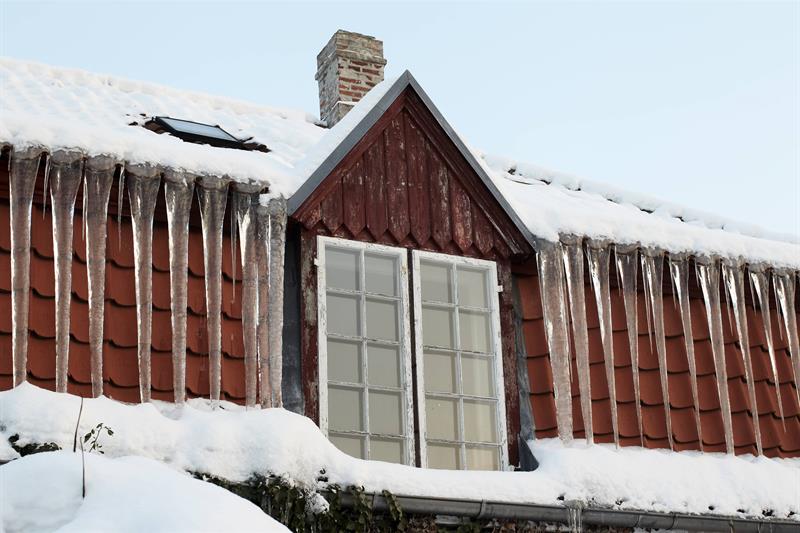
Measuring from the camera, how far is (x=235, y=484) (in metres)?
7.43

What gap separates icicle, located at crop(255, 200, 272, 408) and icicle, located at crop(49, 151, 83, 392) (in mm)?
1221

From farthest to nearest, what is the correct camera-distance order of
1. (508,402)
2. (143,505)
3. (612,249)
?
(612,249), (508,402), (143,505)

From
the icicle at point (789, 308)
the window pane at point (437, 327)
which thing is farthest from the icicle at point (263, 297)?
the icicle at point (789, 308)

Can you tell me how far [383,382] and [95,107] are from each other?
3.53 metres

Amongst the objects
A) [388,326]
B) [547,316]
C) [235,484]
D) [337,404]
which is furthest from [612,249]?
[235,484]

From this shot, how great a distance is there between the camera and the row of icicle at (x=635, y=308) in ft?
30.6

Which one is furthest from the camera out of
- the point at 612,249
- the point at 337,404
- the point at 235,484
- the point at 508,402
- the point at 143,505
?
the point at 612,249

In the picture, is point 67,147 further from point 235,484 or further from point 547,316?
point 547,316

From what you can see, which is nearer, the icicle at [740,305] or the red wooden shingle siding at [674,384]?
the red wooden shingle siding at [674,384]

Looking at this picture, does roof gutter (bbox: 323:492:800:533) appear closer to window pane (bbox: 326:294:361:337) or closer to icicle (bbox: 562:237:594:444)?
icicle (bbox: 562:237:594:444)

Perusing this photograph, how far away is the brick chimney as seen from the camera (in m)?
12.2

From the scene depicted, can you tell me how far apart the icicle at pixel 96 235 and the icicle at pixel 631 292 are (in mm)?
3888

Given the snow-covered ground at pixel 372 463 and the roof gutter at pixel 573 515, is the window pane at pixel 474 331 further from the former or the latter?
the roof gutter at pixel 573 515

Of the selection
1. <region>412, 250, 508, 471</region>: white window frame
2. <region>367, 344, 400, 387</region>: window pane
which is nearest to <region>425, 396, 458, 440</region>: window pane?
<region>412, 250, 508, 471</region>: white window frame
